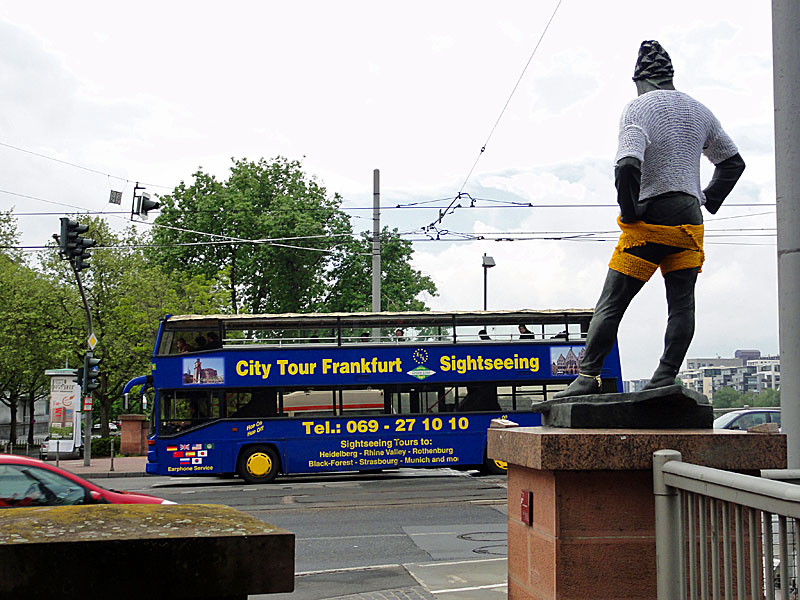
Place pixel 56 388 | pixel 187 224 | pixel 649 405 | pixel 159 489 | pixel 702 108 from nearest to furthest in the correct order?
pixel 649 405, pixel 702 108, pixel 159 489, pixel 56 388, pixel 187 224

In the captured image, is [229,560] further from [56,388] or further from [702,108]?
[56,388]

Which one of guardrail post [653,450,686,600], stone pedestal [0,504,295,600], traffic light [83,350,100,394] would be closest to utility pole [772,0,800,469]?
guardrail post [653,450,686,600]

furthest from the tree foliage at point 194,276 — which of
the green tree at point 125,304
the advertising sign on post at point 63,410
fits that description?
the advertising sign on post at point 63,410

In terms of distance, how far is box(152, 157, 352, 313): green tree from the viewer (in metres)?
46.4

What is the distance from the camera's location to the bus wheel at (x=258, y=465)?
22.0m

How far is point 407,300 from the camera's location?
4800cm

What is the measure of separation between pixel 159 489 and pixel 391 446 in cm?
560

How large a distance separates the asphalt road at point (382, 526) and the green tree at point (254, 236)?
74.2ft

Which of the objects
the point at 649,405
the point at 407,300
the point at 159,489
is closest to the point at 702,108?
the point at 649,405

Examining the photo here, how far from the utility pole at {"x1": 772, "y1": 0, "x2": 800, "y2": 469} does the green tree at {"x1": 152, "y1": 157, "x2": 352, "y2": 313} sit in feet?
131

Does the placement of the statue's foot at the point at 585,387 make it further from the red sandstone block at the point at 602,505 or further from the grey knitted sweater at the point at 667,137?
the grey knitted sweater at the point at 667,137

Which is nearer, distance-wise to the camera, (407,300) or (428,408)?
(428,408)

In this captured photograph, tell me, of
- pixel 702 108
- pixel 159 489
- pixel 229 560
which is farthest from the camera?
pixel 159 489

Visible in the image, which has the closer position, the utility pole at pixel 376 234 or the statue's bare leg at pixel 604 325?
the statue's bare leg at pixel 604 325
